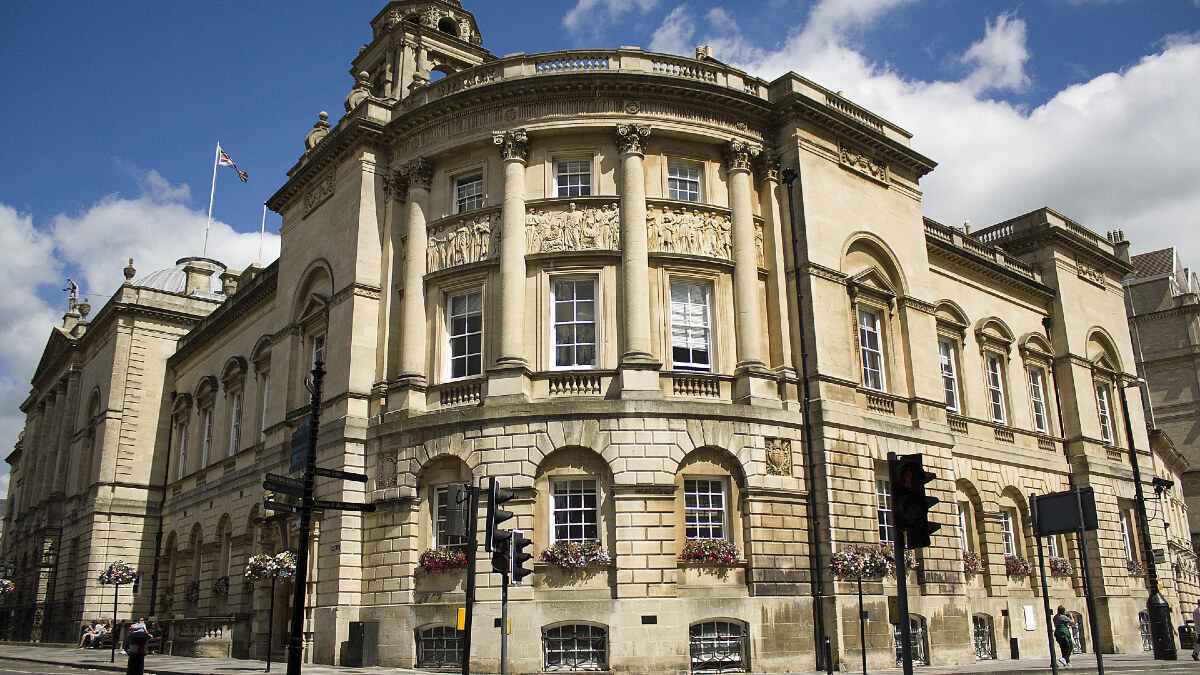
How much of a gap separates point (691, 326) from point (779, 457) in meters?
Answer: 4.16

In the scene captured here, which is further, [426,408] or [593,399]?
[426,408]

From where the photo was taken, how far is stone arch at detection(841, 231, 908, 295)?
28.5 meters

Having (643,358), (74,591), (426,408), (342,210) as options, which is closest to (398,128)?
(342,210)

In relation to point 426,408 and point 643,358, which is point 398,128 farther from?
point 643,358

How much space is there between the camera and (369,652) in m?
24.2

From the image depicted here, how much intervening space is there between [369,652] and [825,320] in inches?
584

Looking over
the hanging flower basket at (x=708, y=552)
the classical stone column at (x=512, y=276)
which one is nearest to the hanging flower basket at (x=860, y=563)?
the hanging flower basket at (x=708, y=552)

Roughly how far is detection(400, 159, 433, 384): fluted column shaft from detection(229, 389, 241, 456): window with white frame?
14.8 meters

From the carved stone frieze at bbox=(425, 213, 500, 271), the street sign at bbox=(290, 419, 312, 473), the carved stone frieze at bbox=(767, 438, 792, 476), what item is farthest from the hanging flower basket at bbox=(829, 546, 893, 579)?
the street sign at bbox=(290, 419, 312, 473)

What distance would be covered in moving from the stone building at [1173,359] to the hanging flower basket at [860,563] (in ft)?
128

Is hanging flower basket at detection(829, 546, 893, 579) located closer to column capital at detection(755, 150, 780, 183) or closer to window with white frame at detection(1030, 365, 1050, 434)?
column capital at detection(755, 150, 780, 183)

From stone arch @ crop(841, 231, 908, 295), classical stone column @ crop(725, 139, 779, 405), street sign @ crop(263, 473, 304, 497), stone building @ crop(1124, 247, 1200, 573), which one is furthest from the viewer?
stone building @ crop(1124, 247, 1200, 573)

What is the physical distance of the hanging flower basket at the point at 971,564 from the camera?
29.5 metres

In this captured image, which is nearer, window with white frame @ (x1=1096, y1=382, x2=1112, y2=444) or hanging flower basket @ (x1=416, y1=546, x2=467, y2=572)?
hanging flower basket @ (x1=416, y1=546, x2=467, y2=572)
